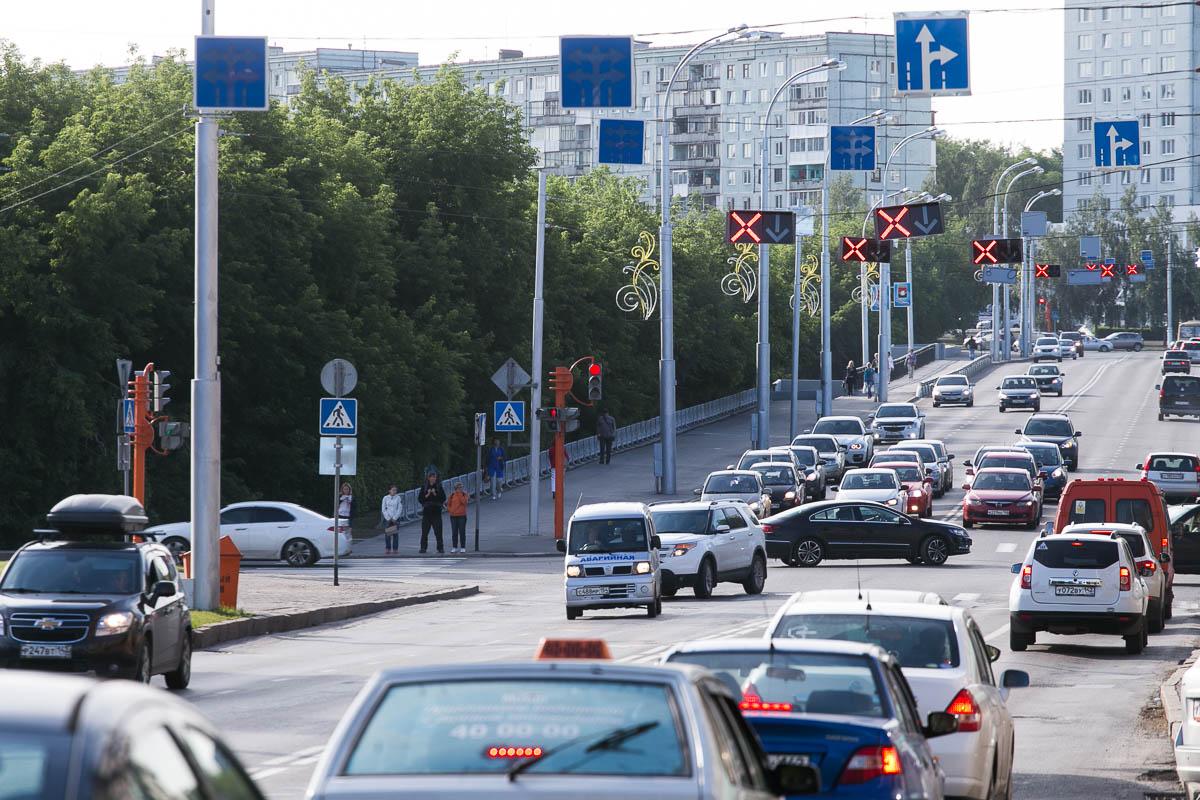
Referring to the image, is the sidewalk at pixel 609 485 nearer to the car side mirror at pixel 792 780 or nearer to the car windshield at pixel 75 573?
the car windshield at pixel 75 573

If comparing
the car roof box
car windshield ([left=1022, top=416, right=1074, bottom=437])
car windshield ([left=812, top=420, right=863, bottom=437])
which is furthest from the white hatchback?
car windshield ([left=812, top=420, right=863, bottom=437])

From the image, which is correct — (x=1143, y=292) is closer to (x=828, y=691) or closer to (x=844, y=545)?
(x=844, y=545)

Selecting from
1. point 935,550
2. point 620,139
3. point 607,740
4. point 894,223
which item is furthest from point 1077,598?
point 620,139

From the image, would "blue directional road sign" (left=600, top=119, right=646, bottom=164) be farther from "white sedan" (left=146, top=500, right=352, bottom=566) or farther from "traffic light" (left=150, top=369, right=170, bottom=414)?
"traffic light" (left=150, top=369, right=170, bottom=414)

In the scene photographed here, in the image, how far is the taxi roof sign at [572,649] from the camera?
7523mm

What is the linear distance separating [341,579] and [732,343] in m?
54.3

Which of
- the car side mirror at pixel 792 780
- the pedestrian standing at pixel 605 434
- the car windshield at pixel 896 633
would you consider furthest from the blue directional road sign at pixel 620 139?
the car side mirror at pixel 792 780

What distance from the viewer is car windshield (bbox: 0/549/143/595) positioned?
19.4m

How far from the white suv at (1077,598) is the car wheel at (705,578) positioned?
8.68 m

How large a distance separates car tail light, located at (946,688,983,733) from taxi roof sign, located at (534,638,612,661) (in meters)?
4.29

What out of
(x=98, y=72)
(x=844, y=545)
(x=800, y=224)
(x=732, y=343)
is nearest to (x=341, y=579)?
(x=844, y=545)

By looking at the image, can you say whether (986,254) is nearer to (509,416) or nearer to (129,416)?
(509,416)

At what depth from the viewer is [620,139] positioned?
42.8 metres

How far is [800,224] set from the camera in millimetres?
82562
